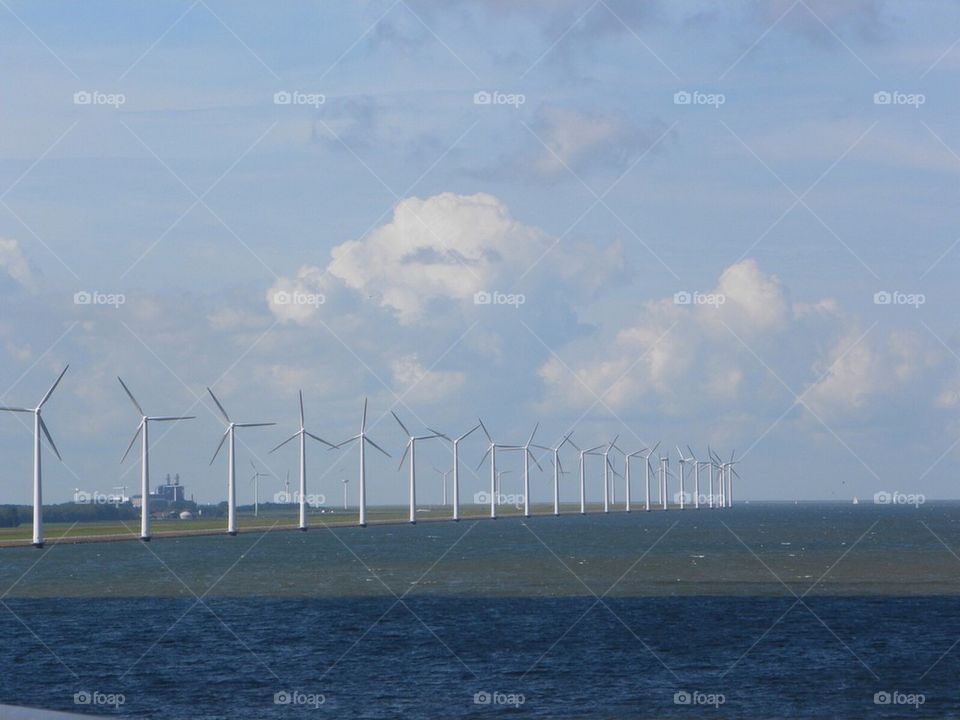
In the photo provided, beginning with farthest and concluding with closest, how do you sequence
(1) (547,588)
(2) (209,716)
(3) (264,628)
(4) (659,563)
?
(4) (659,563) < (1) (547,588) < (3) (264,628) < (2) (209,716)

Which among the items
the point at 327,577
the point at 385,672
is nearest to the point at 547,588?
the point at 327,577

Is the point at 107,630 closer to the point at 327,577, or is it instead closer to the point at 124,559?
the point at 327,577

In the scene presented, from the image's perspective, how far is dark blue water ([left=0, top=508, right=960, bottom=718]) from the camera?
55594mm

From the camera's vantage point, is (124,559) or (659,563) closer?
(659,563)

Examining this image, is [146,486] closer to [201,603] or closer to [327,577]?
[327,577]

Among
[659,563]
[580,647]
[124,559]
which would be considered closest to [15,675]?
[580,647]

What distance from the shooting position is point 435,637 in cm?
7762

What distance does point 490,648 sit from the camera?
2835 inches

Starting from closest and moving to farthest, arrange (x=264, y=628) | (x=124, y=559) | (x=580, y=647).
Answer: (x=580, y=647)
(x=264, y=628)
(x=124, y=559)

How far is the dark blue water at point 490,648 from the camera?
55.6m

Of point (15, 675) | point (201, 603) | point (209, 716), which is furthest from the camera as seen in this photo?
point (201, 603)

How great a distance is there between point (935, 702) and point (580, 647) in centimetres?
2212

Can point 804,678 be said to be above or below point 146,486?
below

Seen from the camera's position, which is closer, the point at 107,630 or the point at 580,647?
the point at 580,647
